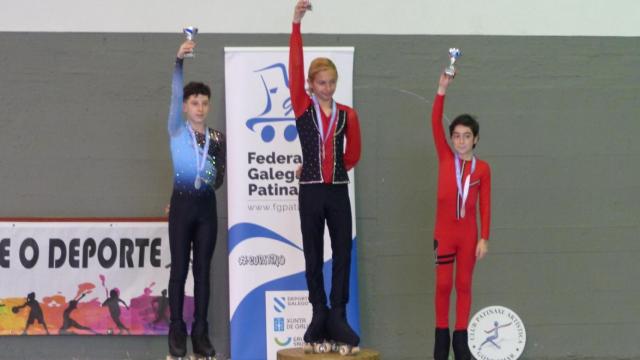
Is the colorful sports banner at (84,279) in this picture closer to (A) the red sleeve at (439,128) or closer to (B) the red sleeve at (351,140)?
(B) the red sleeve at (351,140)

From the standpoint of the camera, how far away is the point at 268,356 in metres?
5.37

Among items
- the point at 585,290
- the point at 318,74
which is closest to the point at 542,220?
the point at 585,290

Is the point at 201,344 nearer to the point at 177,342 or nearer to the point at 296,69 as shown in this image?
the point at 177,342

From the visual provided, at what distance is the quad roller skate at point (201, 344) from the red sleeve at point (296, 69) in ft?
4.22

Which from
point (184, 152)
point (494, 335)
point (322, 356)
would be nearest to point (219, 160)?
point (184, 152)

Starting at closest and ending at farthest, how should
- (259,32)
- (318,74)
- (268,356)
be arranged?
(318,74), (268,356), (259,32)

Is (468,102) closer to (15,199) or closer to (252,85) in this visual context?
(252,85)

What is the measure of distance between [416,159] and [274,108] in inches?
A: 41.6

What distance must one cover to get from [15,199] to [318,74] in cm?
241

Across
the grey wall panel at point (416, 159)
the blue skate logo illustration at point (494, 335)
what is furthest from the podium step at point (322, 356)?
the blue skate logo illustration at point (494, 335)

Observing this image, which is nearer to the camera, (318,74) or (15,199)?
(318,74)

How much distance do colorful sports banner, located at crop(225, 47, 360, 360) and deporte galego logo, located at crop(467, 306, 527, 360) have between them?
0.82m

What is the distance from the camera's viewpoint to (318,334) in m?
4.32

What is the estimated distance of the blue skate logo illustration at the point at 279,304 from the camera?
5.41 metres
